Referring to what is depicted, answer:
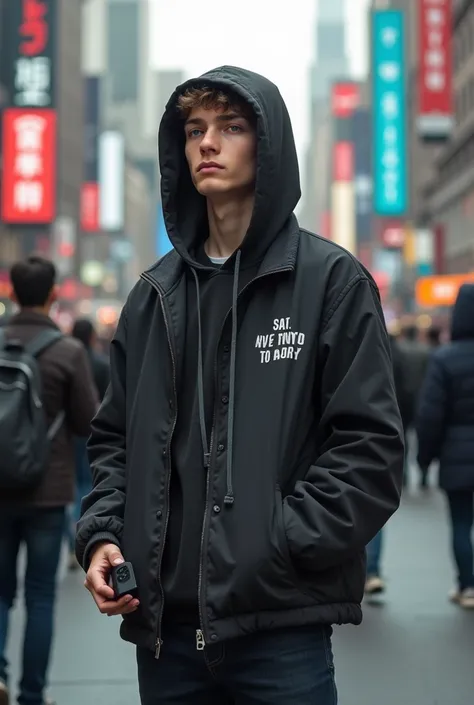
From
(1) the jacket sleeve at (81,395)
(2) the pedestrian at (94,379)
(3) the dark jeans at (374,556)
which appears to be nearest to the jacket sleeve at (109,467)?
(1) the jacket sleeve at (81,395)

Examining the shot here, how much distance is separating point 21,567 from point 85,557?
7639 mm

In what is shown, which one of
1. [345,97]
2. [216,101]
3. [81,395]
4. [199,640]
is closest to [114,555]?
[199,640]

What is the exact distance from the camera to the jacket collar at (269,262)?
2984 mm

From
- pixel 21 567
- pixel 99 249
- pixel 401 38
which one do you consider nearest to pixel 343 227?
pixel 99 249

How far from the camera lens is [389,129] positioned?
48.5 m

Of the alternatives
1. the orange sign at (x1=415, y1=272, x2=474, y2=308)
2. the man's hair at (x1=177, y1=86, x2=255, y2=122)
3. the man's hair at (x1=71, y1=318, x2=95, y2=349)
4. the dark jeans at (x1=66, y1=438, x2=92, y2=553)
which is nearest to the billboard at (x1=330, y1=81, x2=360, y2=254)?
the orange sign at (x1=415, y1=272, x2=474, y2=308)

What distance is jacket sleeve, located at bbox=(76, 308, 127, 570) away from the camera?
3018mm

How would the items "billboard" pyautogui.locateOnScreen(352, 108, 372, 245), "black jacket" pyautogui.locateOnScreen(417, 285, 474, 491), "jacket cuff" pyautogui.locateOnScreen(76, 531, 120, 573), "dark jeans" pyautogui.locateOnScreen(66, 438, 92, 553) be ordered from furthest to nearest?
"billboard" pyautogui.locateOnScreen(352, 108, 372, 245) < "dark jeans" pyautogui.locateOnScreen(66, 438, 92, 553) < "black jacket" pyautogui.locateOnScreen(417, 285, 474, 491) < "jacket cuff" pyautogui.locateOnScreen(76, 531, 120, 573)

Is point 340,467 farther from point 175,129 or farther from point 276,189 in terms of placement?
point 175,129

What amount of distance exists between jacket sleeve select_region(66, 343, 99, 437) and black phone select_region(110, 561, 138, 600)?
127 inches

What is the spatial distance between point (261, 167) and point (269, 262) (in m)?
0.22

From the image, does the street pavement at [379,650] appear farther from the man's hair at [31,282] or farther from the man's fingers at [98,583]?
the man's fingers at [98,583]

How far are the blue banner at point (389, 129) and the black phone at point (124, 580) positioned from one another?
42399 millimetres

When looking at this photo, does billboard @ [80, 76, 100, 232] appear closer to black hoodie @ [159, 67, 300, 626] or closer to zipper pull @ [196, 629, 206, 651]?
black hoodie @ [159, 67, 300, 626]
